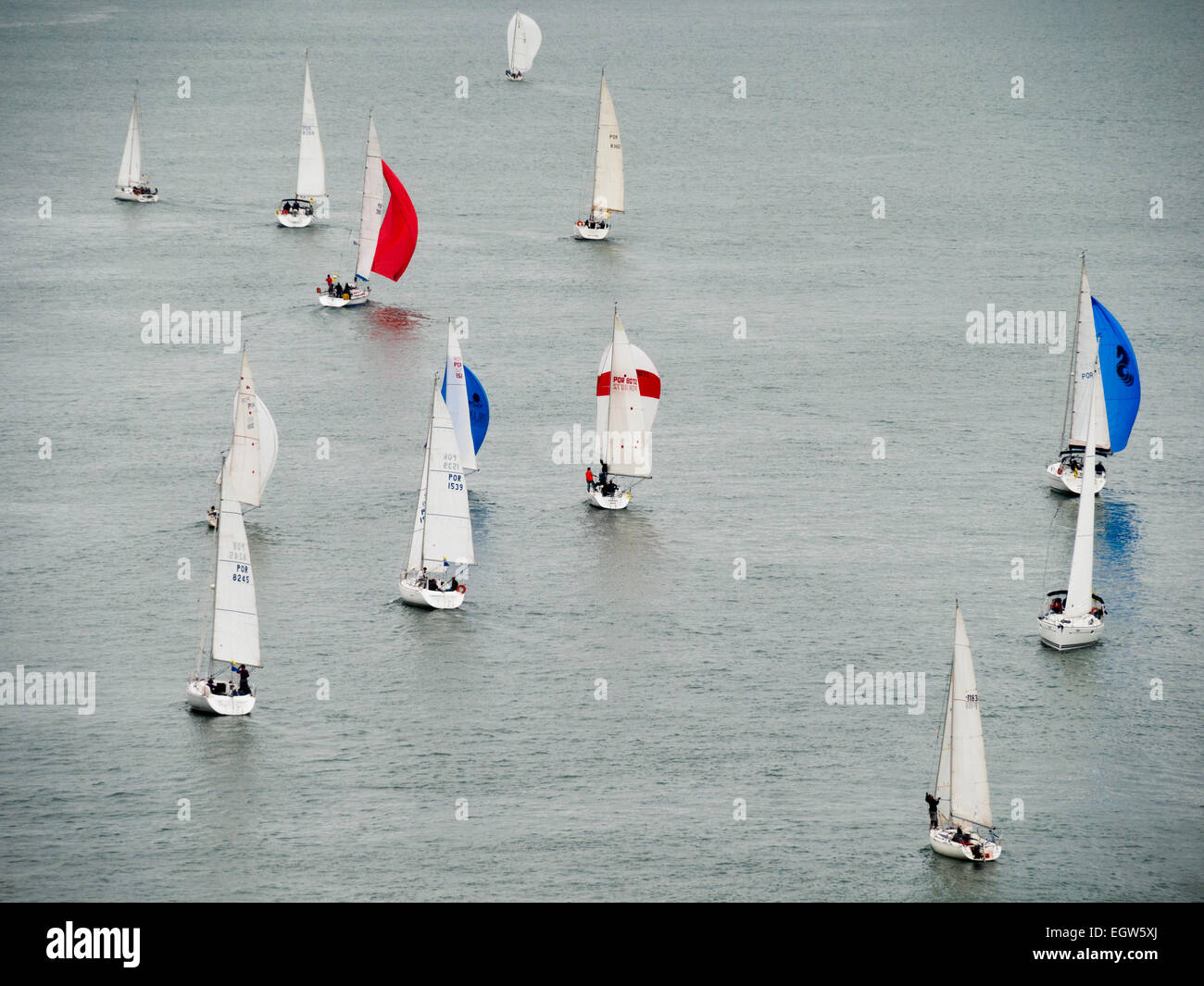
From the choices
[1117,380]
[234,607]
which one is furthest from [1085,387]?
[234,607]

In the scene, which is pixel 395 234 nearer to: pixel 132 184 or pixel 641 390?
pixel 132 184

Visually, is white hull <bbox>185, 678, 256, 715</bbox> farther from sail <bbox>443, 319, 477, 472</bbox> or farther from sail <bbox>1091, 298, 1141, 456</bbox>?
sail <bbox>1091, 298, 1141, 456</bbox>

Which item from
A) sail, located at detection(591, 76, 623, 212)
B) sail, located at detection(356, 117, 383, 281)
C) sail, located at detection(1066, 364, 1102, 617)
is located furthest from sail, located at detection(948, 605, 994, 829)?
sail, located at detection(591, 76, 623, 212)

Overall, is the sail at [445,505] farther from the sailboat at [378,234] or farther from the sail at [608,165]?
the sail at [608,165]

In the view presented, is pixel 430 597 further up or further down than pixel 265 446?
further down

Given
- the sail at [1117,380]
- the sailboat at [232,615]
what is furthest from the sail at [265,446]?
the sail at [1117,380]

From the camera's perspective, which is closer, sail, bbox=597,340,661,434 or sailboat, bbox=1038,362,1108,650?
sailboat, bbox=1038,362,1108,650
